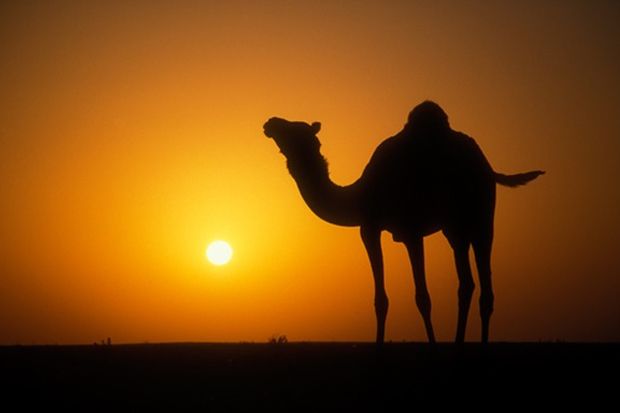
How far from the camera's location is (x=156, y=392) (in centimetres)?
968

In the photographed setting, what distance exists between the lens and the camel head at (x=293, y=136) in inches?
547

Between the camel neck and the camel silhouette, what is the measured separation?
0.02 metres

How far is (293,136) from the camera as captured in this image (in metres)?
13.9

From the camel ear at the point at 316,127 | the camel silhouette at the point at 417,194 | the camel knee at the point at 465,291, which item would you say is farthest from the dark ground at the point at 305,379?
the camel ear at the point at 316,127

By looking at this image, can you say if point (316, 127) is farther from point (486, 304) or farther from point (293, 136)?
point (486, 304)

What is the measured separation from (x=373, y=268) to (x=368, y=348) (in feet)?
7.46

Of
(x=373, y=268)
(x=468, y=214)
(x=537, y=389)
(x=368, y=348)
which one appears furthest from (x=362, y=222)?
(x=537, y=389)

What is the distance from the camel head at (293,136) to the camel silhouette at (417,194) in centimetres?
2

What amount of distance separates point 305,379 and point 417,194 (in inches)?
151

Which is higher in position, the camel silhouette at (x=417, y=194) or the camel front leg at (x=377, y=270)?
the camel silhouette at (x=417, y=194)

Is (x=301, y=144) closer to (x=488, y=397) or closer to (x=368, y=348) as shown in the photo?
(x=368, y=348)

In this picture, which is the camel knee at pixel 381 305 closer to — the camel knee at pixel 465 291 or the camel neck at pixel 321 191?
the camel knee at pixel 465 291

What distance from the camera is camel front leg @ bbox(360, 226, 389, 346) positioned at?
12764mm

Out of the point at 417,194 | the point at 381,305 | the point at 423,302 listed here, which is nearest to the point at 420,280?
the point at 423,302
